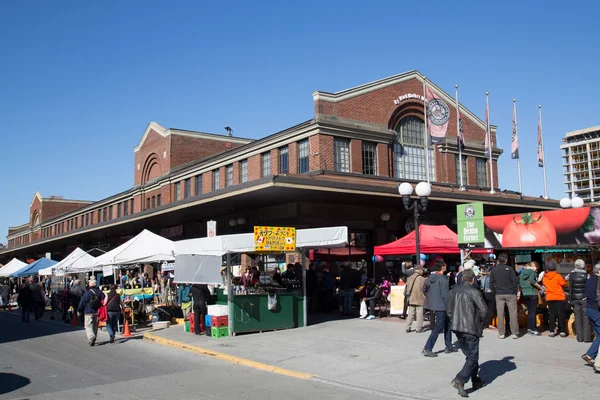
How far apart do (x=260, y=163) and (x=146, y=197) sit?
1839cm

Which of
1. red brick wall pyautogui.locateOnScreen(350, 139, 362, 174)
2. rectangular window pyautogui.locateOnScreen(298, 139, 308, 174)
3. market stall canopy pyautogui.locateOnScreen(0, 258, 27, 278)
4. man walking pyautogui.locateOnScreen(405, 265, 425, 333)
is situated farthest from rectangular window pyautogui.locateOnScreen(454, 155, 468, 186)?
market stall canopy pyautogui.locateOnScreen(0, 258, 27, 278)

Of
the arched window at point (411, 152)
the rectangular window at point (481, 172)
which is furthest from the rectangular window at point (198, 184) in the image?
the rectangular window at point (481, 172)

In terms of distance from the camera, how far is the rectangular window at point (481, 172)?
3554 centimetres

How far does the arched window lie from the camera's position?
103 feet

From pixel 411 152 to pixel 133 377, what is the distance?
24285 millimetres

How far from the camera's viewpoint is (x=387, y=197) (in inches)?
973

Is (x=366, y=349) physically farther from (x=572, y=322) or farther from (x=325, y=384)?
(x=572, y=322)

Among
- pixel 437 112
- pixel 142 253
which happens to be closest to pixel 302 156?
pixel 437 112

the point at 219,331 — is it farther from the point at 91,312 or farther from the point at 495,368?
the point at 495,368

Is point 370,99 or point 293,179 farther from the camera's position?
point 370,99

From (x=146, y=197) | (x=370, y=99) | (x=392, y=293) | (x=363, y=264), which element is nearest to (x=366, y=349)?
(x=392, y=293)

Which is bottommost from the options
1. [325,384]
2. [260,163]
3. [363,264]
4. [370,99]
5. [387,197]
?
[325,384]

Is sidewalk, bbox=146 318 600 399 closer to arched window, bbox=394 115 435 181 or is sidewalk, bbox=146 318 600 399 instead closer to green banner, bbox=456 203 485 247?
green banner, bbox=456 203 485 247

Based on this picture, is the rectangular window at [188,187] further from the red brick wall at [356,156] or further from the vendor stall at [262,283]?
the vendor stall at [262,283]
